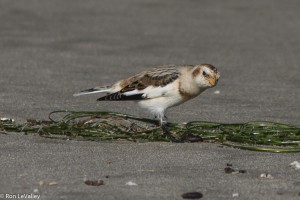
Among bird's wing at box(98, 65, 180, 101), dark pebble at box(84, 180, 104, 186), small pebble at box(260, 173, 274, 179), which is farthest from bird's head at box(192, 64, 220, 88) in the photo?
dark pebble at box(84, 180, 104, 186)

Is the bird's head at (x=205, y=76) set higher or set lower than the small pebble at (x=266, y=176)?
higher

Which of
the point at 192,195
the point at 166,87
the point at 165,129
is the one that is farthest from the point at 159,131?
the point at 192,195

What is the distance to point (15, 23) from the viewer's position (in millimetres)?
11625

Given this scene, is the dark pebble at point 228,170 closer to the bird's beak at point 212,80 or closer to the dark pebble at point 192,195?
the dark pebble at point 192,195

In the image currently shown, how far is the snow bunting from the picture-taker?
6.79 m

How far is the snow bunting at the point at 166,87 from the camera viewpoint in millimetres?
6789

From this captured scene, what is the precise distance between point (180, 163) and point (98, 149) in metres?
0.64

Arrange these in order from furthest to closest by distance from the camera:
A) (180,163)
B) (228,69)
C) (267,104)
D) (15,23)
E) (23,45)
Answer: (15,23), (23,45), (228,69), (267,104), (180,163)

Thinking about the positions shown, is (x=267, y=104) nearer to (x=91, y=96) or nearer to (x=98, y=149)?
(x=91, y=96)

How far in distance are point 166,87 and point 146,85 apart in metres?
0.18

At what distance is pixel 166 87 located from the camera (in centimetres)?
683

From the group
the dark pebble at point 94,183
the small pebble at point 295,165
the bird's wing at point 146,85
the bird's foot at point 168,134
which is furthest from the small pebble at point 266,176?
the bird's wing at point 146,85

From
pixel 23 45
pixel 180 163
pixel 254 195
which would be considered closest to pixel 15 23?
pixel 23 45

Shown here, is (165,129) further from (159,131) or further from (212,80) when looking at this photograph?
(212,80)
